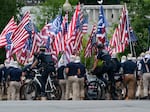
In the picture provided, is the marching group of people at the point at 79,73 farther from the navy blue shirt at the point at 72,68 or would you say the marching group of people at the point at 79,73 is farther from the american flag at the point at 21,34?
the american flag at the point at 21,34

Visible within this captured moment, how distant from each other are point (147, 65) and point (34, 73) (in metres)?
4.31

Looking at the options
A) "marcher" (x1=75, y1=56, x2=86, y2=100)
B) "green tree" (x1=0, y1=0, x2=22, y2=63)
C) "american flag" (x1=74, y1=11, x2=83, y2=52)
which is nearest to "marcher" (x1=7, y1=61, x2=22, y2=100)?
"marcher" (x1=75, y1=56, x2=86, y2=100)

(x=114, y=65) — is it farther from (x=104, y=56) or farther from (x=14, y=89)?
(x=14, y=89)

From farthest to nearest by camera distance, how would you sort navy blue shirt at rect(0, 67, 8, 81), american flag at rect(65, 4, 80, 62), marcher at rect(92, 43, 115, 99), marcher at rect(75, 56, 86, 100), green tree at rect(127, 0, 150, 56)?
green tree at rect(127, 0, 150, 56) < american flag at rect(65, 4, 80, 62) < navy blue shirt at rect(0, 67, 8, 81) < marcher at rect(75, 56, 86, 100) < marcher at rect(92, 43, 115, 99)

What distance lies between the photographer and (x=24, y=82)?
26.9 metres

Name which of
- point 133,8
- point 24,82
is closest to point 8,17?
point 133,8

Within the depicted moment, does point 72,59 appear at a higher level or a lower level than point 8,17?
lower

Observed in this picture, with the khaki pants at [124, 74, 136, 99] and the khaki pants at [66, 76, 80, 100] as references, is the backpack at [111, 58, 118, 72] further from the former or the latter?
the khaki pants at [66, 76, 80, 100]

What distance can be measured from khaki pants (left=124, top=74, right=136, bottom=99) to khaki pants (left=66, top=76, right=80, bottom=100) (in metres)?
Result: 1.89

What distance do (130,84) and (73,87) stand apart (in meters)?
2.19

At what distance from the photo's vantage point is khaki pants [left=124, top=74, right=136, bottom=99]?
1050 inches

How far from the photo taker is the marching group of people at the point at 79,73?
25578 millimetres
